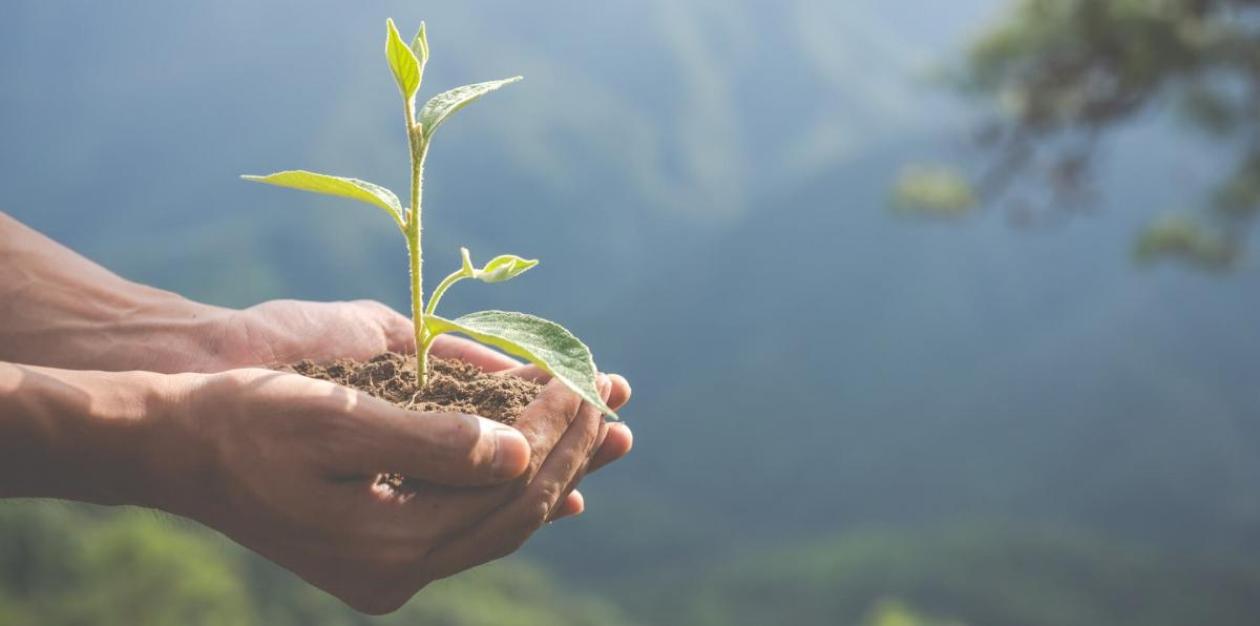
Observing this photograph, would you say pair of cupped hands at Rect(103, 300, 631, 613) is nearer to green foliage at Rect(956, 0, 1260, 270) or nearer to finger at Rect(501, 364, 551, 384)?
finger at Rect(501, 364, 551, 384)

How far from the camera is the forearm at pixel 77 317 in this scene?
170 cm

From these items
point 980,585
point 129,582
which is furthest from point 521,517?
point 980,585

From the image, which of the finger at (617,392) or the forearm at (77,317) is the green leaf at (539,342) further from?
the forearm at (77,317)

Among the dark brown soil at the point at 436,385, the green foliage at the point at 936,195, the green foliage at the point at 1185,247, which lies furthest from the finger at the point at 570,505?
the green foliage at the point at 1185,247

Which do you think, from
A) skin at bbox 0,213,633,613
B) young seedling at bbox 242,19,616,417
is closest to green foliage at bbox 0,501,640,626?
skin at bbox 0,213,633,613

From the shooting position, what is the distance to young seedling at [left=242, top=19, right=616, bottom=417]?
1286 mm

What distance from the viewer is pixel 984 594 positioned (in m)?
29.2

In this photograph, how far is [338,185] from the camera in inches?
54.2

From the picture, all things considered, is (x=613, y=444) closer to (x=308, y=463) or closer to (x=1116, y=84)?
(x=308, y=463)

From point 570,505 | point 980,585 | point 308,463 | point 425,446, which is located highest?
point 980,585

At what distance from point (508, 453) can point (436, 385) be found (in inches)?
14.2

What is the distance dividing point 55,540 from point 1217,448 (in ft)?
134

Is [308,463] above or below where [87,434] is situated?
above

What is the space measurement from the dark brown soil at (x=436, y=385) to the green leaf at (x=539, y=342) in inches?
4.6
